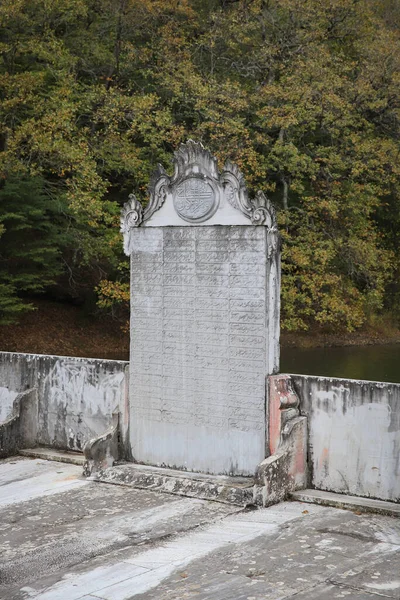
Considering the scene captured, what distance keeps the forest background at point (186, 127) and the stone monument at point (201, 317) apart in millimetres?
11166

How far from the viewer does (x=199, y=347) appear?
9023 mm

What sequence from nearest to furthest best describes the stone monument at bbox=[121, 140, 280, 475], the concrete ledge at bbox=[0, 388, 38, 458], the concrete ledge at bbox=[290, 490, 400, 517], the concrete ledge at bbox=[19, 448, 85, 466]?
the concrete ledge at bbox=[290, 490, 400, 517] < the stone monument at bbox=[121, 140, 280, 475] < the concrete ledge at bbox=[19, 448, 85, 466] < the concrete ledge at bbox=[0, 388, 38, 458]

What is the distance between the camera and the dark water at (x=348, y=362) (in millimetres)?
20719

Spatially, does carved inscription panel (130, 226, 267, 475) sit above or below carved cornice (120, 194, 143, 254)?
below

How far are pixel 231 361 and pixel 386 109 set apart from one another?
16.6m

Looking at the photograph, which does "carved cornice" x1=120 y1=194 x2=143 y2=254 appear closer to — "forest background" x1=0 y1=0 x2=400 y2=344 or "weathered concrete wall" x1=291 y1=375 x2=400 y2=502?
"weathered concrete wall" x1=291 y1=375 x2=400 y2=502

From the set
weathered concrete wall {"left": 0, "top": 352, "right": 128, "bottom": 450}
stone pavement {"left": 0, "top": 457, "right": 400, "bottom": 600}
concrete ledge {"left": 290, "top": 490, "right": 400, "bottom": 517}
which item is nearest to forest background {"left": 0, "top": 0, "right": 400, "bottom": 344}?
weathered concrete wall {"left": 0, "top": 352, "right": 128, "bottom": 450}

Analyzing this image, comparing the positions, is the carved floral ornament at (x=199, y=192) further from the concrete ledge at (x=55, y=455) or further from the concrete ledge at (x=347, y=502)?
the concrete ledge at (x=55, y=455)

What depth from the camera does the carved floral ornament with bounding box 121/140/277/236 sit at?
870 cm

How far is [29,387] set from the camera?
10.7m

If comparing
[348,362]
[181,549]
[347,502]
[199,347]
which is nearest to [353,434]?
[347,502]

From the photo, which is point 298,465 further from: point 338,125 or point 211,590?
point 338,125

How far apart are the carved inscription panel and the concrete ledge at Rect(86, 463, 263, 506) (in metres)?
0.19

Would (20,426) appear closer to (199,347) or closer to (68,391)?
(68,391)
